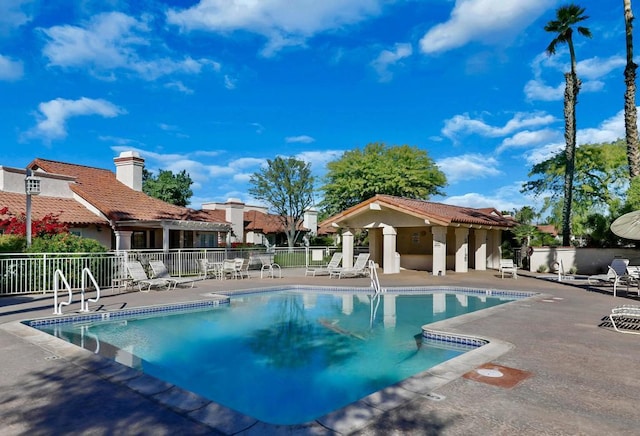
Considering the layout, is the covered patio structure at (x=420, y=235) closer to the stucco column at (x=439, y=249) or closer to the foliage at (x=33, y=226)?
the stucco column at (x=439, y=249)

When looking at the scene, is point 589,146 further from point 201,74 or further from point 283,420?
point 283,420

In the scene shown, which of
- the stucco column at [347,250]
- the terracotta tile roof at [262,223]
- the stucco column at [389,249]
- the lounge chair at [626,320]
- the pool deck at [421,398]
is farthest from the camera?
the terracotta tile roof at [262,223]

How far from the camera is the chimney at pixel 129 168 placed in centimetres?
2811

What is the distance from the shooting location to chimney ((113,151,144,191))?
92.2 feet

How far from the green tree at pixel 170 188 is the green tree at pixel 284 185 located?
9.09 meters

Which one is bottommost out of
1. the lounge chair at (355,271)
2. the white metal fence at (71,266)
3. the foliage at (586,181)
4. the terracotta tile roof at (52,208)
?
the lounge chair at (355,271)

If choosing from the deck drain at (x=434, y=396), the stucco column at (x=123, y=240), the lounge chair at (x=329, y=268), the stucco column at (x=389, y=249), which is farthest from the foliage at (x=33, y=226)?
the deck drain at (x=434, y=396)

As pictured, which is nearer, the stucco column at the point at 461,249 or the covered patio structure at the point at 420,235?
the covered patio structure at the point at 420,235

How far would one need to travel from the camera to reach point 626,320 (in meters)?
9.27

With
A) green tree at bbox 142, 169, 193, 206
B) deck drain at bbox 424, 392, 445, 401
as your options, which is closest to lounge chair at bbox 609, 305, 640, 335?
deck drain at bbox 424, 392, 445, 401

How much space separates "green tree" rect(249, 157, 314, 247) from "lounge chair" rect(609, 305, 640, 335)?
31.9 meters

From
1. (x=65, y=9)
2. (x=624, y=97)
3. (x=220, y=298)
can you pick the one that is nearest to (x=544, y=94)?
(x=624, y=97)

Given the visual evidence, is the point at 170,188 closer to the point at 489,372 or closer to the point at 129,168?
the point at 129,168

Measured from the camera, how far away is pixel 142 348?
8.39m
